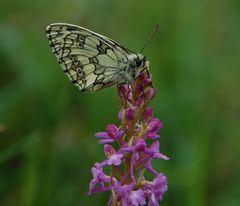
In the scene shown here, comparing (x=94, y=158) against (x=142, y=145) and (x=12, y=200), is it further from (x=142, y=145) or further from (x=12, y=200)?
(x=142, y=145)

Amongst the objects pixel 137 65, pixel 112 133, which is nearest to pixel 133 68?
pixel 137 65

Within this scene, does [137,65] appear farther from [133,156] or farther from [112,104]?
[112,104]

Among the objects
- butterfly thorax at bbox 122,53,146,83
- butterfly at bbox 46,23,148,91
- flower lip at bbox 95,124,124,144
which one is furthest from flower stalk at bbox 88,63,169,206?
butterfly at bbox 46,23,148,91

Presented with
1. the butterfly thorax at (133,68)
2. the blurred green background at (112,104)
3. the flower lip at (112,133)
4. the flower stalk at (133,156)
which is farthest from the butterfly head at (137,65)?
the blurred green background at (112,104)

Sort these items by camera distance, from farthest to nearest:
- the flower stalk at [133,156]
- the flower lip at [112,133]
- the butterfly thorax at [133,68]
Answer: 1. the butterfly thorax at [133,68]
2. the flower lip at [112,133]
3. the flower stalk at [133,156]

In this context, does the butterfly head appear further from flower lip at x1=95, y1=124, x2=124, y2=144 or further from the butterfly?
flower lip at x1=95, y1=124, x2=124, y2=144

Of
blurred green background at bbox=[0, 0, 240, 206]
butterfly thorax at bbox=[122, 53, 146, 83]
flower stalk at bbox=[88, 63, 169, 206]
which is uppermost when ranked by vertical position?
butterfly thorax at bbox=[122, 53, 146, 83]

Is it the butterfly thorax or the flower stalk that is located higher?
the butterfly thorax

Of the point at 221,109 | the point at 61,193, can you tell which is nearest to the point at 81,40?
the point at 61,193

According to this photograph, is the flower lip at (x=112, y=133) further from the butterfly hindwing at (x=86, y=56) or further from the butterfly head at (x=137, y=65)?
the butterfly hindwing at (x=86, y=56)
